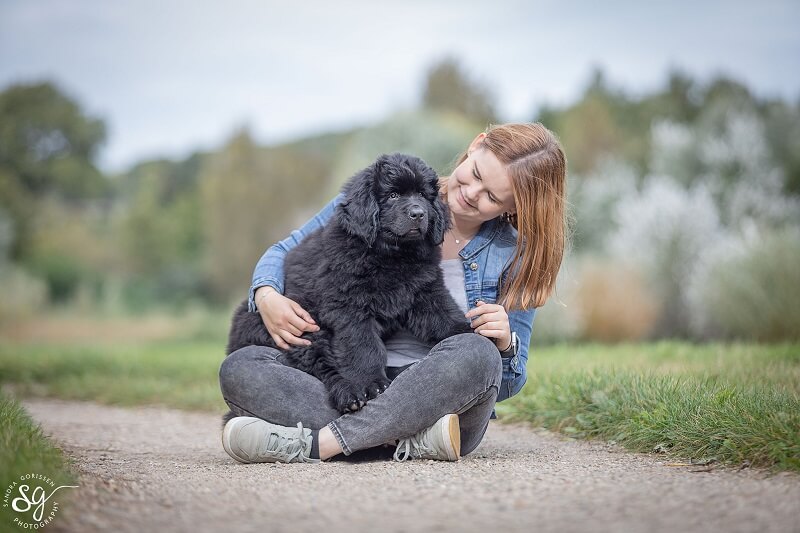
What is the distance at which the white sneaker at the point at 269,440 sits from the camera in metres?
2.83

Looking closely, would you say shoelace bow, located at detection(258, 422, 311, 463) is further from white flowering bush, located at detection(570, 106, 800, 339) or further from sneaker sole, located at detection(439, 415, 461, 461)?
white flowering bush, located at detection(570, 106, 800, 339)

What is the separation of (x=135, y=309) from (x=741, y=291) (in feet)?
34.4

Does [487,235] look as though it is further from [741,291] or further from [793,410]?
[741,291]

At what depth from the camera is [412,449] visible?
2918mm

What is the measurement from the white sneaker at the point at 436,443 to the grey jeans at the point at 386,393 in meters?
0.04

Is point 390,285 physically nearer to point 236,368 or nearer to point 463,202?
point 463,202

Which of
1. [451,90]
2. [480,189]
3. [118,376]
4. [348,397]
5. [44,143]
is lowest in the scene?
[118,376]

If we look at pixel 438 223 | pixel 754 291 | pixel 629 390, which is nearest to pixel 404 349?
pixel 438 223

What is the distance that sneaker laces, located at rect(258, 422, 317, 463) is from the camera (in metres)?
2.82

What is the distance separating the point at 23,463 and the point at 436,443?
1417 millimetres

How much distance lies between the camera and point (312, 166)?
19.1 meters

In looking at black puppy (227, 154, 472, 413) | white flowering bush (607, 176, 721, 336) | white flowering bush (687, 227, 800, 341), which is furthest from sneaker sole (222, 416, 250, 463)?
white flowering bush (607, 176, 721, 336)

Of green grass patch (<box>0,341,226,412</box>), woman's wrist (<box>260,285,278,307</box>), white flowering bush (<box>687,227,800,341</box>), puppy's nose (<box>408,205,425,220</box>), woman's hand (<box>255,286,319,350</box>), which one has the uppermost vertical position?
puppy's nose (<box>408,205,425,220</box>)

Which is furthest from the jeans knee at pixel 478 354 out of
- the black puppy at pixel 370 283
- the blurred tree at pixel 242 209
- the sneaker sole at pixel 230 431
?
the blurred tree at pixel 242 209
